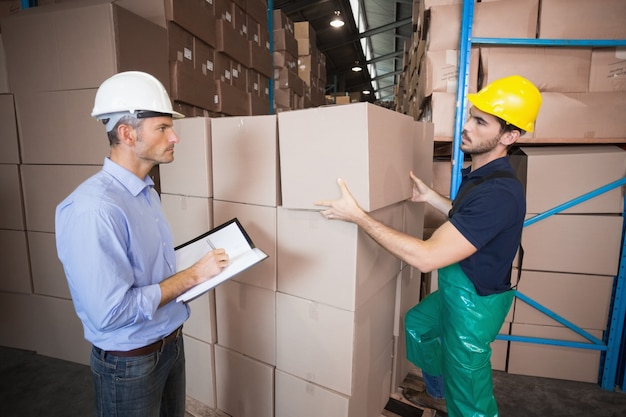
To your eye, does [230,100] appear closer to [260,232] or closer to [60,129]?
[60,129]

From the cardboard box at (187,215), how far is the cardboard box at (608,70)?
8.17 ft

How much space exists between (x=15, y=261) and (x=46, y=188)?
0.69 metres

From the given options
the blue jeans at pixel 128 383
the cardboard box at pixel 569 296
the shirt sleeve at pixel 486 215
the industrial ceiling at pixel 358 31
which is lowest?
the cardboard box at pixel 569 296

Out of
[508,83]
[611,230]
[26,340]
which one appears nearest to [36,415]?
[26,340]

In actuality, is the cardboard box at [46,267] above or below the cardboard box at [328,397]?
above

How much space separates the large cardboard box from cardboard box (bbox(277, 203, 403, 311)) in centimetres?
221

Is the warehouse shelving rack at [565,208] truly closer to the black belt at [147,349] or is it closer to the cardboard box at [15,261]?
the black belt at [147,349]

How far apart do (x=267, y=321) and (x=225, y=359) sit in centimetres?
43

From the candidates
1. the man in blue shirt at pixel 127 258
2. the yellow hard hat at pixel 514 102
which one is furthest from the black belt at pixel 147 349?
the yellow hard hat at pixel 514 102

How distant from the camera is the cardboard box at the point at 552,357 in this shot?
2523mm

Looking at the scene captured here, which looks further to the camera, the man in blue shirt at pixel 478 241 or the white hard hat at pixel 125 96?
the man in blue shirt at pixel 478 241

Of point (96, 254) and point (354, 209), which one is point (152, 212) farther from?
point (354, 209)

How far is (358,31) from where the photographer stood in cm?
825

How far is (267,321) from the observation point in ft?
5.96
